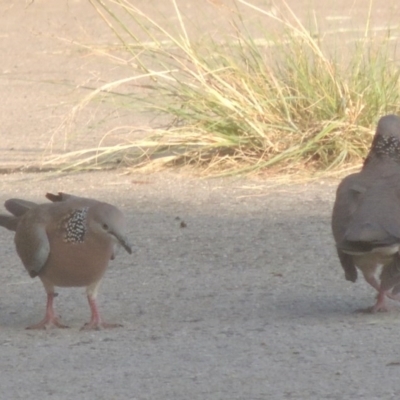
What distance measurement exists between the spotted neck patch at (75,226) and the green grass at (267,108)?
334cm

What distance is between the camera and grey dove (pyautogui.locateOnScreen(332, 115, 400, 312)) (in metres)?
5.15

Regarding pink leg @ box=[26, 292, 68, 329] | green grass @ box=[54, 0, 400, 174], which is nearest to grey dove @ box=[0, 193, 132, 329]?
pink leg @ box=[26, 292, 68, 329]

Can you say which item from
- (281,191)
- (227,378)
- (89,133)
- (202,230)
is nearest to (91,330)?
(227,378)

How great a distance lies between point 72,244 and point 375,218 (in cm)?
141

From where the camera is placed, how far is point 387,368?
4.64 metres

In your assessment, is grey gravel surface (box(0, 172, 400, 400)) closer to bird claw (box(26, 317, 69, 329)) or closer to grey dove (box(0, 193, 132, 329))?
bird claw (box(26, 317, 69, 329))

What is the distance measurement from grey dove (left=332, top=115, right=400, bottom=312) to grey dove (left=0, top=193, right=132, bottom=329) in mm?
1048

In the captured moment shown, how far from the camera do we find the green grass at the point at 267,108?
8703 mm

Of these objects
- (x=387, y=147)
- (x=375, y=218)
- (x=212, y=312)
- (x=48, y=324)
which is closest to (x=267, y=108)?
(x=387, y=147)

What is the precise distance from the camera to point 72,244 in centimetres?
533

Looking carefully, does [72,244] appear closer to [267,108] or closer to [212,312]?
[212,312]

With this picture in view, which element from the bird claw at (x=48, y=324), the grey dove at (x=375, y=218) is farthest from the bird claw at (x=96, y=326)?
the grey dove at (x=375, y=218)

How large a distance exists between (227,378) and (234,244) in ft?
7.90

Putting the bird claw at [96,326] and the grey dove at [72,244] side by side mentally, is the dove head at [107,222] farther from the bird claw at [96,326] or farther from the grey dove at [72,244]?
the bird claw at [96,326]
